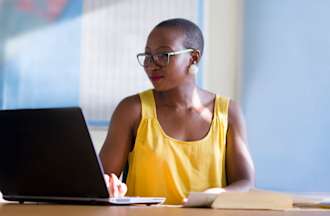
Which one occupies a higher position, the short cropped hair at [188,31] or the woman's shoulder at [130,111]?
the short cropped hair at [188,31]

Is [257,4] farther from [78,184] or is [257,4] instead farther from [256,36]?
[78,184]

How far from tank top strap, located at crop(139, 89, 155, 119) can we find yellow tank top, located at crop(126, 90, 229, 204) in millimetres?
19

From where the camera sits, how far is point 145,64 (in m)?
1.84

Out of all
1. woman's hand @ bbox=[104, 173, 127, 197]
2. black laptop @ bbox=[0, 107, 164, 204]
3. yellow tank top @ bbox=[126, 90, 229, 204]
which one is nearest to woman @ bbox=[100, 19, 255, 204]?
A: yellow tank top @ bbox=[126, 90, 229, 204]

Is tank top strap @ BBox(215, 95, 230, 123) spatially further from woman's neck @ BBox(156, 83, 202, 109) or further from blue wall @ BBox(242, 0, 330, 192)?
blue wall @ BBox(242, 0, 330, 192)

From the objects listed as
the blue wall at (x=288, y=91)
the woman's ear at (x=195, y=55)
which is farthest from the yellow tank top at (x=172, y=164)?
the blue wall at (x=288, y=91)

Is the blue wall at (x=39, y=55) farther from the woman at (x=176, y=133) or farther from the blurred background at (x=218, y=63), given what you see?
the woman at (x=176, y=133)

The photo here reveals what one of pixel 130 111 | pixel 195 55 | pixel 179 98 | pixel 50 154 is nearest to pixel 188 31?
pixel 195 55

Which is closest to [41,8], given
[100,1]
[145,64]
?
[100,1]

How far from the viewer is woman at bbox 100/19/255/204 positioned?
1.76 m

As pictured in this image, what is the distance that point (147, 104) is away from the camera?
6.15 feet

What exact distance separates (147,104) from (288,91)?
0.79 meters

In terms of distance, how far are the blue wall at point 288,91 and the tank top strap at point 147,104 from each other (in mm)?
742

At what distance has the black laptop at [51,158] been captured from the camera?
3.66ft
